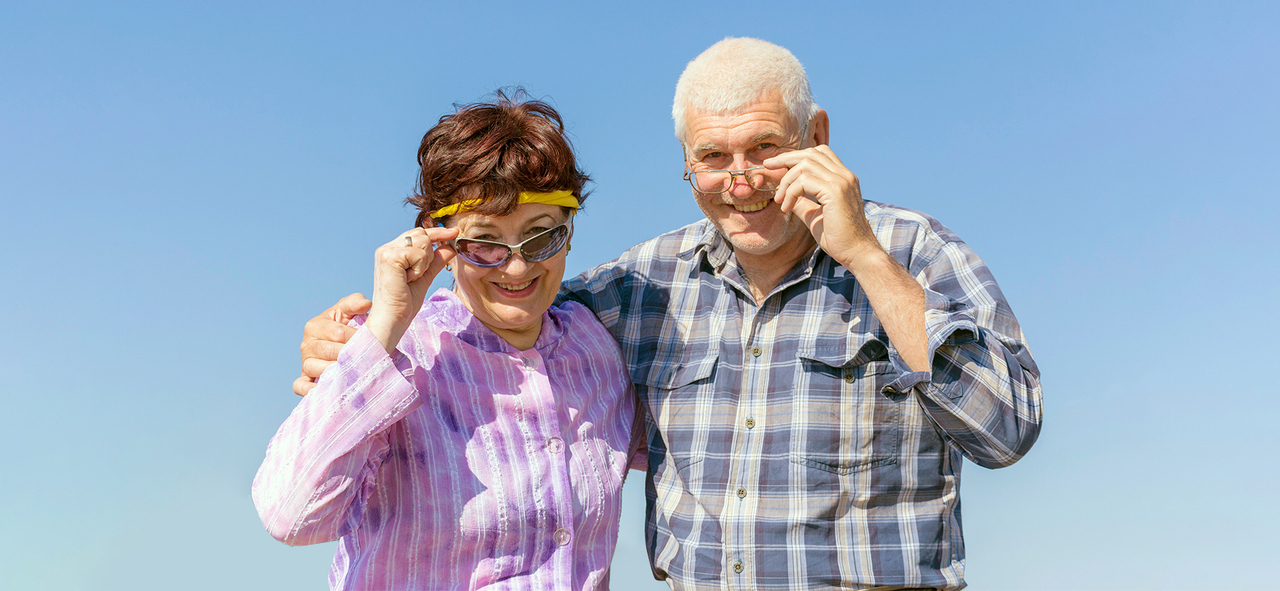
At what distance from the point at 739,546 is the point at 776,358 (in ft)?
Result: 2.51

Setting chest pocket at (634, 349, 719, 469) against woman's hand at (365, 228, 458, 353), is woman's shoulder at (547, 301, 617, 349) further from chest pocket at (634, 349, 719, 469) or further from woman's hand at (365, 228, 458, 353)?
woman's hand at (365, 228, 458, 353)

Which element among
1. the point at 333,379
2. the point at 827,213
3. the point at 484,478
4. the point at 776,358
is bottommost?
the point at 484,478

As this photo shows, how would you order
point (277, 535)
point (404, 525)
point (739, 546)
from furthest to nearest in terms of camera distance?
1. point (739, 546)
2. point (404, 525)
3. point (277, 535)

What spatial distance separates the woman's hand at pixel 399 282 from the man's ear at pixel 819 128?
1.74m

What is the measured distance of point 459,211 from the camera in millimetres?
3680

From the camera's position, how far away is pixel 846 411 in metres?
3.88

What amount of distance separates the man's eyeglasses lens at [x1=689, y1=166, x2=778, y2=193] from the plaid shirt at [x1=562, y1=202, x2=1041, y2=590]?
37 cm

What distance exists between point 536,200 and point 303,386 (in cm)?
108

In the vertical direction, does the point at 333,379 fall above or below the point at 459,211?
below

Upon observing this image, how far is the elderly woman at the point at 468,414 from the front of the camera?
323 cm

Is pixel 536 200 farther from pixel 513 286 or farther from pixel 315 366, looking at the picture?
pixel 315 366

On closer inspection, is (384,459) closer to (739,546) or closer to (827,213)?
(739,546)

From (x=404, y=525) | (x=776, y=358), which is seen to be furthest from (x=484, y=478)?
(x=776, y=358)

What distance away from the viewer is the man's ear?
4.26 metres
